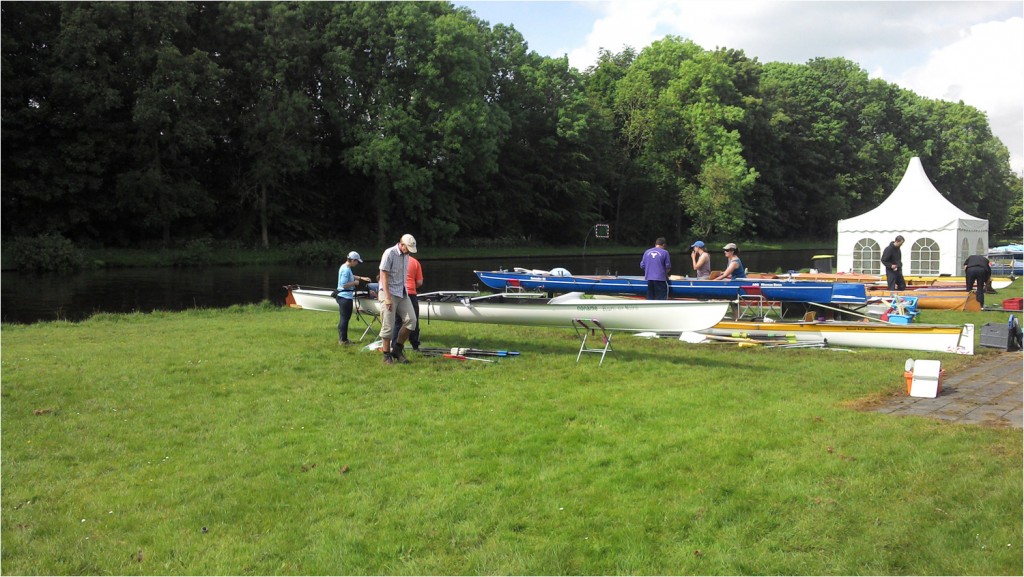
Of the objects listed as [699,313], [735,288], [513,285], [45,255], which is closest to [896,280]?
[735,288]

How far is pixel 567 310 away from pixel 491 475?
5482 mm

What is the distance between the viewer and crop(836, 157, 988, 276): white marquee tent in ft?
80.1

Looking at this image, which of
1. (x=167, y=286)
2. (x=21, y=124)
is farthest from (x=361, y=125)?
(x=167, y=286)

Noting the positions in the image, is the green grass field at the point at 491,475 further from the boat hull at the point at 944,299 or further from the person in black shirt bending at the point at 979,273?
the person in black shirt bending at the point at 979,273

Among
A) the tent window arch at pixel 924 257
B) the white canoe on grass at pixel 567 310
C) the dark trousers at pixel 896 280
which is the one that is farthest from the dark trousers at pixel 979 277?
the white canoe on grass at pixel 567 310

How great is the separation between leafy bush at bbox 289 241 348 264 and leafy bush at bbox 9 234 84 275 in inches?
444

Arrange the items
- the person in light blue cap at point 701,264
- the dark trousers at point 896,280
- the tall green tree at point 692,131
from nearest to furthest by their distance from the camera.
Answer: the person in light blue cap at point 701,264, the dark trousers at point 896,280, the tall green tree at point 692,131

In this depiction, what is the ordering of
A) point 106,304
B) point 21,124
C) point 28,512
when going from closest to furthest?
1. point 28,512
2. point 106,304
3. point 21,124

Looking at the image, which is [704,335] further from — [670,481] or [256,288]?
[256,288]

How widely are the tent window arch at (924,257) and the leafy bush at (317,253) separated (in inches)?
1196

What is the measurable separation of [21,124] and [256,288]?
68.0 feet

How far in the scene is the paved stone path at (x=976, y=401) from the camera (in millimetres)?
7102

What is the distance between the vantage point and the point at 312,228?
5009cm

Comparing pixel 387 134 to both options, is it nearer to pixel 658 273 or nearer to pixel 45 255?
pixel 45 255
